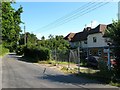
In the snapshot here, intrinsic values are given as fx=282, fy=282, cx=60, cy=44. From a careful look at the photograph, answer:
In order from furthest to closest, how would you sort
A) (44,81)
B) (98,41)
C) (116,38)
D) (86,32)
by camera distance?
(86,32)
(98,41)
(116,38)
(44,81)

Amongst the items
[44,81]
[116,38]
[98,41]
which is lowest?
[44,81]

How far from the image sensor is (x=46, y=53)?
43.1 metres

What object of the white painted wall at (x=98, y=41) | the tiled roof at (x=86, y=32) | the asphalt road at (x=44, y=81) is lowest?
the asphalt road at (x=44, y=81)

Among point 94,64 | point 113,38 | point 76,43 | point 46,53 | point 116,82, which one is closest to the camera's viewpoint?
point 116,82

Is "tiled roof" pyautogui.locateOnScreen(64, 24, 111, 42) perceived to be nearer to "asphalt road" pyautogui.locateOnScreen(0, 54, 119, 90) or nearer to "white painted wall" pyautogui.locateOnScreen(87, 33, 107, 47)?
"white painted wall" pyautogui.locateOnScreen(87, 33, 107, 47)

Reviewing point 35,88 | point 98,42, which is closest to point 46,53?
point 98,42

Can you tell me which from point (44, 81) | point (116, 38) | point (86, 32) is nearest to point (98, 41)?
point (86, 32)

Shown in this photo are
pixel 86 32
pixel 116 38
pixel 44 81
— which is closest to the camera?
pixel 44 81

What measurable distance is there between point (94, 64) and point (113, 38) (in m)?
13.5

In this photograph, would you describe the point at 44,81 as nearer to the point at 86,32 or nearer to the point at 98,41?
the point at 98,41

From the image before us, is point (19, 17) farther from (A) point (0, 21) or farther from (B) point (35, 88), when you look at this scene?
(B) point (35, 88)

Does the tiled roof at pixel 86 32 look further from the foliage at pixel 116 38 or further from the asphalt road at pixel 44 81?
the foliage at pixel 116 38

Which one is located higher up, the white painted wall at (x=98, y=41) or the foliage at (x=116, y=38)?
the white painted wall at (x=98, y=41)

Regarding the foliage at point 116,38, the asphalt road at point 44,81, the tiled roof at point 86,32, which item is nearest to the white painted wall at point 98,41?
the tiled roof at point 86,32
